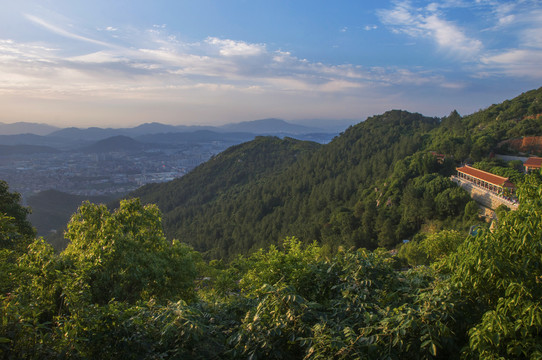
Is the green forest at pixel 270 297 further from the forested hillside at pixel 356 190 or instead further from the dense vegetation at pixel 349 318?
the forested hillside at pixel 356 190

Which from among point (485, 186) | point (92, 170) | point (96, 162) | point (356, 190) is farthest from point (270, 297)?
point (96, 162)

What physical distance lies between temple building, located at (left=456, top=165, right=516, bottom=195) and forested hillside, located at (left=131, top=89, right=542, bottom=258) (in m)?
1.90

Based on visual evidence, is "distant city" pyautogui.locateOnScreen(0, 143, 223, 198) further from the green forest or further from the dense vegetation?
the dense vegetation

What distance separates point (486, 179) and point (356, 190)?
20.2m

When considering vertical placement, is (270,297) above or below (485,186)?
above

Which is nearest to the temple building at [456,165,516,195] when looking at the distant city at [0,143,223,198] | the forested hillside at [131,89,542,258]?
the forested hillside at [131,89,542,258]

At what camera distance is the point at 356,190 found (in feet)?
144

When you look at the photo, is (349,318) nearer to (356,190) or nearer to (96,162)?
(356,190)

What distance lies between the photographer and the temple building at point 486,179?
21881mm

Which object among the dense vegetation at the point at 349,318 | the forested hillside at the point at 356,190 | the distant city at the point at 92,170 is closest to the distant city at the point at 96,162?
the distant city at the point at 92,170

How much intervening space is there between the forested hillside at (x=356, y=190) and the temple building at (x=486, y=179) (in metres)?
1.90

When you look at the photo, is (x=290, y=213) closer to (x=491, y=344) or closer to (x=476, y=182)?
(x=476, y=182)

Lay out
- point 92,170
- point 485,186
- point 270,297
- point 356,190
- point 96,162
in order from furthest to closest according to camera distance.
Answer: point 96,162
point 92,170
point 356,190
point 485,186
point 270,297

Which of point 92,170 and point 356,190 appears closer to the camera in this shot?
point 356,190
